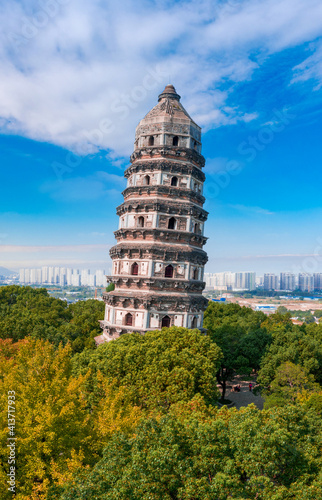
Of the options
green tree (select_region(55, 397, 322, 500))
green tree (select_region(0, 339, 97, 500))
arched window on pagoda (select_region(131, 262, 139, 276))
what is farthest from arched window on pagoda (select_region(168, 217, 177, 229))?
green tree (select_region(55, 397, 322, 500))

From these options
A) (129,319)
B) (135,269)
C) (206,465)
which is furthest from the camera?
(135,269)

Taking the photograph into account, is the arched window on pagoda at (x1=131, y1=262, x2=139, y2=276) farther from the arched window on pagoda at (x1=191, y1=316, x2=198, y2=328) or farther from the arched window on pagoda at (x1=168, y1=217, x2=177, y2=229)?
the arched window on pagoda at (x1=191, y1=316, x2=198, y2=328)

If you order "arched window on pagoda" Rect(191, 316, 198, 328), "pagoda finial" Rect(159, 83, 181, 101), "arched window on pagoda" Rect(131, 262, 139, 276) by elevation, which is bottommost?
"arched window on pagoda" Rect(191, 316, 198, 328)

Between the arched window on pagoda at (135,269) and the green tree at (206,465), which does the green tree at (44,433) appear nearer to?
the green tree at (206,465)

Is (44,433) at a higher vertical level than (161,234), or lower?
lower

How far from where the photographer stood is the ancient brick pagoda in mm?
32125

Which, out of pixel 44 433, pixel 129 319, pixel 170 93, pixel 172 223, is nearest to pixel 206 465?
pixel 44 433

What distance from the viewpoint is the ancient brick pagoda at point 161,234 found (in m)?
32.1

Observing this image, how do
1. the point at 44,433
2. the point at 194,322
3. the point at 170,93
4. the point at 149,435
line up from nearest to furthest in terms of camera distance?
1. the point at 149,435
2. the point at 44,433
3. the point at 194,322
4. the point at 170,93

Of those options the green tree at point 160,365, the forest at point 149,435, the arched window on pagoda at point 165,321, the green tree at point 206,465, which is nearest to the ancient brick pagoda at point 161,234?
the arched window on pagoda at point 165,321

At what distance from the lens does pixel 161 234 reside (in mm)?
32938

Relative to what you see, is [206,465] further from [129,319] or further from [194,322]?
[194,322]

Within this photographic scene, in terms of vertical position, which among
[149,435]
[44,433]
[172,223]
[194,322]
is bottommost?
[44,433]

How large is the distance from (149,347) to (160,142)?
21.4 m
